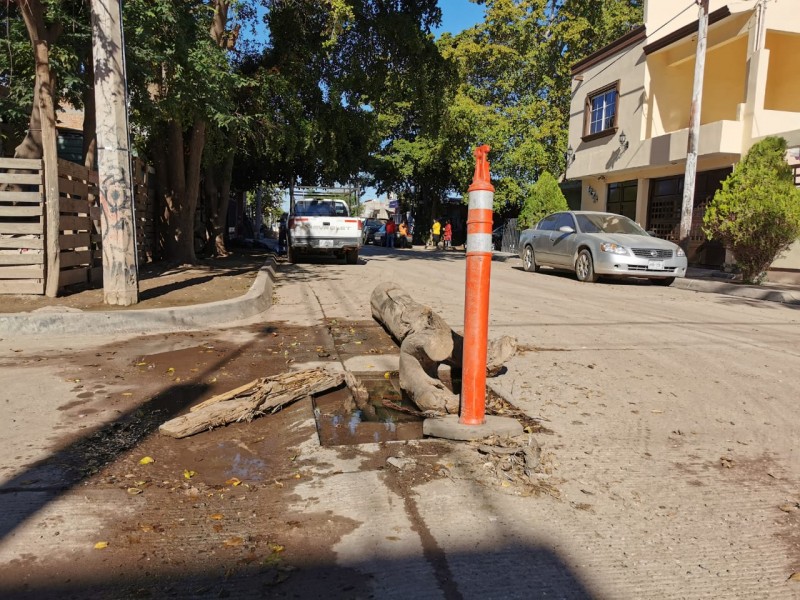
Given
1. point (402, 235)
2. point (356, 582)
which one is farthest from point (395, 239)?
point (356, 582)

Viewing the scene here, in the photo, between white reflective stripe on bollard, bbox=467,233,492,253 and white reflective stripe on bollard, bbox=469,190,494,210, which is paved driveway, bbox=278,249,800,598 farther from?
white reflective stripe on bollard, bbox=469,190,494,210

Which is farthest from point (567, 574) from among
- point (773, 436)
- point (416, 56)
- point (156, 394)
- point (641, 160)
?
point (641, 160)

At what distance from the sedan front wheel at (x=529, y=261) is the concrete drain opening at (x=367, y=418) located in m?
11.8

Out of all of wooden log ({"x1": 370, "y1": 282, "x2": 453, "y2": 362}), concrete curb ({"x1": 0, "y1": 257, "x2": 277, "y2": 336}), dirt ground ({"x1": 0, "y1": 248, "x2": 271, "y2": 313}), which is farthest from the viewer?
dirt ground ({"x1": 0, "y1": 248, "x2": 271, "y2": 313})

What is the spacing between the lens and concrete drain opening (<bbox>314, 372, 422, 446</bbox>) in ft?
11.9

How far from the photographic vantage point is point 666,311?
8711 millimetres

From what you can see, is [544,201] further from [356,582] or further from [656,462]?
[356,582]

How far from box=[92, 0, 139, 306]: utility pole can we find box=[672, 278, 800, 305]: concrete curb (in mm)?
10706

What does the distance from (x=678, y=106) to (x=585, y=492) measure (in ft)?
65.7

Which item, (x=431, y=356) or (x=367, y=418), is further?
(x=431, y=356)

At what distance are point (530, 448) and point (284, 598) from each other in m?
1.60

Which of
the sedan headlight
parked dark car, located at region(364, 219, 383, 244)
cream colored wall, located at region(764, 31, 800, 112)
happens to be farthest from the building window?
parked dark car, located at region(364, 219, 383, 244)

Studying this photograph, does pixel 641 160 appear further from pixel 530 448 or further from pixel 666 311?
pixel 530 448

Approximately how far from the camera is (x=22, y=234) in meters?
7.64
